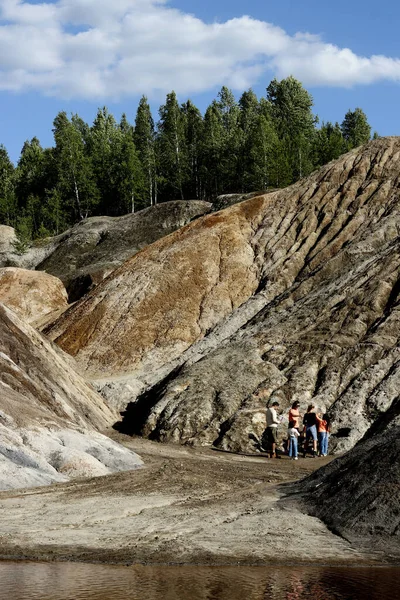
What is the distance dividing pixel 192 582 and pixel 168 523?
3.83 m

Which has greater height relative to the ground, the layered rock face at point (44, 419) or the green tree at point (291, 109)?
the green tree at point (291, 109)

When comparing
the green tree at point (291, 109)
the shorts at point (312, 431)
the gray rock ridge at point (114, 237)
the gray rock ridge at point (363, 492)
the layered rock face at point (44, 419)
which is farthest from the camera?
the green tree at point (291, 109)

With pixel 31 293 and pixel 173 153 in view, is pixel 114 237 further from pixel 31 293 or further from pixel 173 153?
pixel 173 153

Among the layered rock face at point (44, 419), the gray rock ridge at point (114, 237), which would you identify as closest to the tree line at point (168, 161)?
the gray rock ridge at point (114, 237)

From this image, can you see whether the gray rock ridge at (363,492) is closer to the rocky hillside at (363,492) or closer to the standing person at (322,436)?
the rocky hillside at (363,492)

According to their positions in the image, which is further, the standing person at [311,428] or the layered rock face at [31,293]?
the layered rock face at [31,293]

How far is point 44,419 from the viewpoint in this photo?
26266mm

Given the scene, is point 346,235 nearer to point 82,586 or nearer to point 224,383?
point 224,383

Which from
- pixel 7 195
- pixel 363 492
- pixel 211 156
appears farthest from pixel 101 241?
pixel 363 492

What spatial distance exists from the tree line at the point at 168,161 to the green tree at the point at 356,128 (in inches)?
6.3

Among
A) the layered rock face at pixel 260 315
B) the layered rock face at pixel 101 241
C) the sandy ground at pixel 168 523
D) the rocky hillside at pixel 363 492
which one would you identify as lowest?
the sandy ground at pixel 168 523

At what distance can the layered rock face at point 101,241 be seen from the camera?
243 feet

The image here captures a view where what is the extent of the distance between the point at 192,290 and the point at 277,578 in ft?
134

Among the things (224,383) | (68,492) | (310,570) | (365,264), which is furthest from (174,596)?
(365,264)
